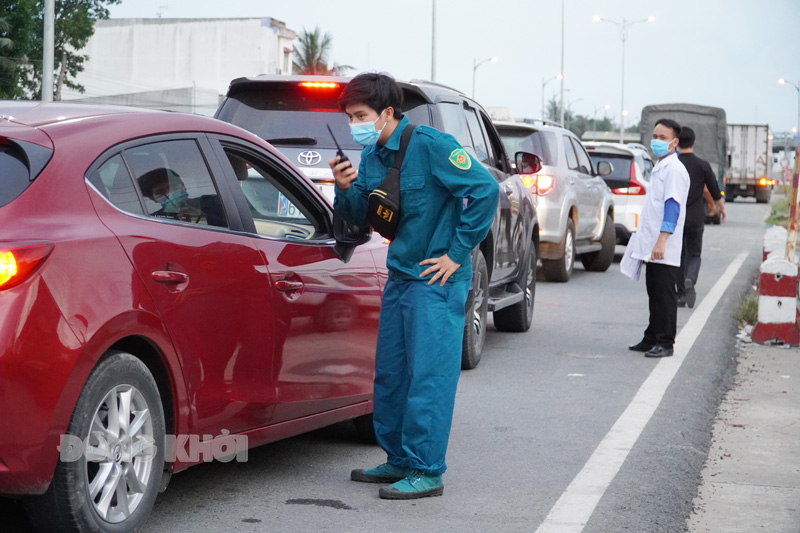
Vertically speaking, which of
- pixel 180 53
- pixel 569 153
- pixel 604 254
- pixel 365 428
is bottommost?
pixel 365 428

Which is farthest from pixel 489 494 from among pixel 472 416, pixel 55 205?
pixel 55 205

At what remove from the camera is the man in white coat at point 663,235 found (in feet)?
31.0

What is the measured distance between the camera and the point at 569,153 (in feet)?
52.0

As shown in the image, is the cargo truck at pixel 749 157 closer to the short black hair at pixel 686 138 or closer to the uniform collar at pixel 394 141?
the short black hair at pixel 686 138

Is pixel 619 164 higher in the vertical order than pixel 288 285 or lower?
higher

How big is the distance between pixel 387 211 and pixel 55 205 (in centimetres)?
161

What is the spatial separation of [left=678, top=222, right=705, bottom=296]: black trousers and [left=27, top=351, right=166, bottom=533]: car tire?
→ 8.87 metres

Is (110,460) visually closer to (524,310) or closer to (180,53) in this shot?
(524,310)

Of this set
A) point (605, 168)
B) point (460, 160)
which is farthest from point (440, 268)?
point (605, 168)

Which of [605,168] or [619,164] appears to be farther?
[619,164]

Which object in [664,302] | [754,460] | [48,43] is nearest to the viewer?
[754,460]

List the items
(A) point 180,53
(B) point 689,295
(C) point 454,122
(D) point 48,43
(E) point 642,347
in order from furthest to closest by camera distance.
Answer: (A) point 180,53 < (D) point 48,43 < (B) point 689,295 < (E) point 642,347 < (C) point 454,122

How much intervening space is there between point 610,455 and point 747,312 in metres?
6.37

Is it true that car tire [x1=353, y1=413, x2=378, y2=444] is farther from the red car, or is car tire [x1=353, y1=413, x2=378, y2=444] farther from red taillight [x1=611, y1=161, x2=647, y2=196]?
red taillight [x1=611, y1=161, x2=647, y2=196]
